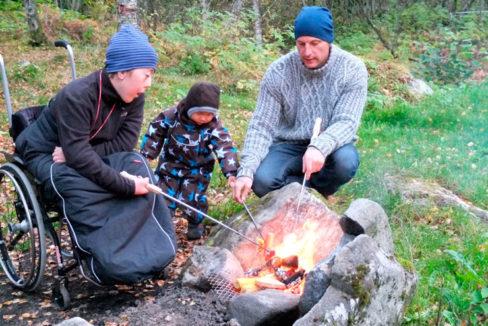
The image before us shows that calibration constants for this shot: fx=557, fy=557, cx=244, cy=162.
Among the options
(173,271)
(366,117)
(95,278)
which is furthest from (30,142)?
(366,117)

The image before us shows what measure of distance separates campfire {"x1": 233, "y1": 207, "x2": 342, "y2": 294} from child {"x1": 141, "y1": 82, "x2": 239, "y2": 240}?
0.52 meters

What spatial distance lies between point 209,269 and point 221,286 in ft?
0.42

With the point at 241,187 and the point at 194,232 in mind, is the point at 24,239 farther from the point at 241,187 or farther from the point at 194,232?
the point at 241,187

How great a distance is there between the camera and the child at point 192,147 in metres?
4.07

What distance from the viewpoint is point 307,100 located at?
4.27m

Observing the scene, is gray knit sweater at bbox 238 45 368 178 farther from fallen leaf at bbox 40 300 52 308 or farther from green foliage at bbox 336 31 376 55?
green foliage at bbox 336 31 376 55

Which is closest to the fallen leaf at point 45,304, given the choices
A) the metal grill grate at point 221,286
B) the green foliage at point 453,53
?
the metal grill grate at point 221,286

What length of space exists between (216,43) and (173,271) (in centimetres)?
799

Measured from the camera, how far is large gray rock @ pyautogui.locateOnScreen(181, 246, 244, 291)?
3.37 metres

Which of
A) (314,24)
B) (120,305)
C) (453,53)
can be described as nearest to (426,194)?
(314,24)

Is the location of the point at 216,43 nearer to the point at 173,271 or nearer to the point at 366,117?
the point at 366,117

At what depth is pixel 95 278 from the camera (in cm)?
322

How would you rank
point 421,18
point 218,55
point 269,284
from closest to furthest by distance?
point 269,284 → point 218,55 → point 421,18

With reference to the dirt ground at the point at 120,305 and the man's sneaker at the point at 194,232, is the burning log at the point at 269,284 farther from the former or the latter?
the man's sneaker at the point at 194,232
